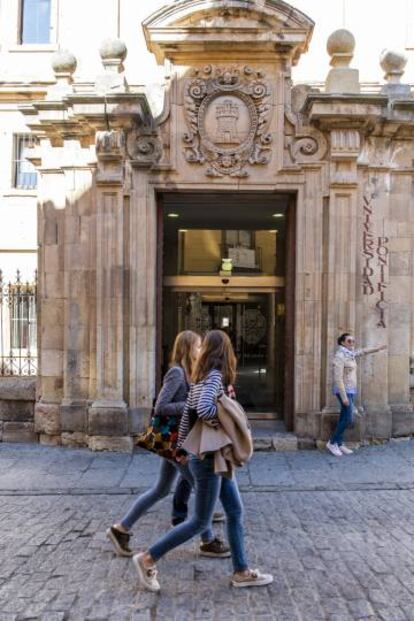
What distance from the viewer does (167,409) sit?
5.09 meters

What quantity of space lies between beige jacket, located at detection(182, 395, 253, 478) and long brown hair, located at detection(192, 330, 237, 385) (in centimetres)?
23

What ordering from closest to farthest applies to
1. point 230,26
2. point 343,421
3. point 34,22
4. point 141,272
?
point 343,421 → point 230,26 → point 141,272 → point 34,22

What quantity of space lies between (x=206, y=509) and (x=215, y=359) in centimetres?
107

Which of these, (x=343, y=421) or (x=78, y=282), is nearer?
(x=343, y=421)

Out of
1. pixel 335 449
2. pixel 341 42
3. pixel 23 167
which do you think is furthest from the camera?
pixel 23 167

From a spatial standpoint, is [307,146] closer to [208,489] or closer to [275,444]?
[275,444]

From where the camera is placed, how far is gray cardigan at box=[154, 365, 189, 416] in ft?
16.7

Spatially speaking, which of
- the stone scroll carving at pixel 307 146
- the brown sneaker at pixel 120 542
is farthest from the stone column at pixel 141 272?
the brown sneaker at pixel 120 542

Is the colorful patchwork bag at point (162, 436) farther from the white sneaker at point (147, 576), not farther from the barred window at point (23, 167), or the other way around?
the barred window at point (23, 167)

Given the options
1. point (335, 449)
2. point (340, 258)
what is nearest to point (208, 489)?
point (335, 449)

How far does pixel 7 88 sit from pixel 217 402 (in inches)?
660

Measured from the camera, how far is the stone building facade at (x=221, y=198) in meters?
9.48

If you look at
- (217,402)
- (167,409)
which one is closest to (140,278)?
(167,409)

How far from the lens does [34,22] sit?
18.6 metres
